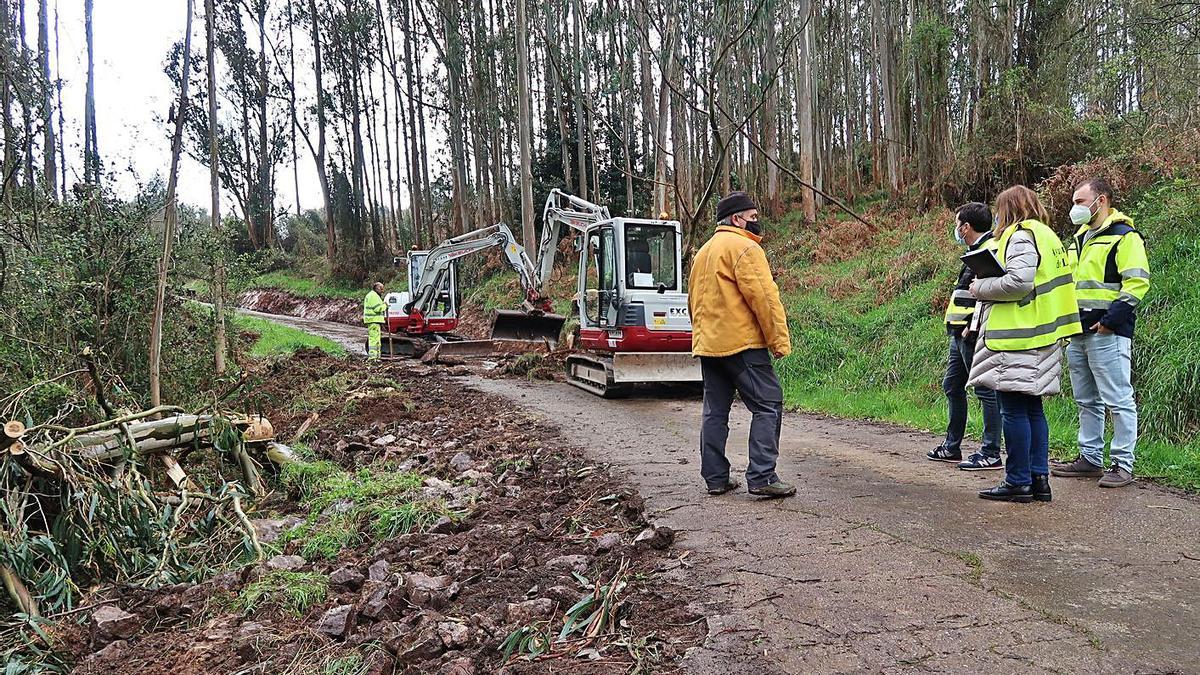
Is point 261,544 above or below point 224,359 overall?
below

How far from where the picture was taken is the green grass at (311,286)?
112ft

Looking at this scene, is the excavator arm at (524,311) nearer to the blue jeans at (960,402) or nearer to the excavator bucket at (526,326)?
the excavator bucket at (526,326)

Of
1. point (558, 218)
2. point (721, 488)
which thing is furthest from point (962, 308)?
point (558, 218)

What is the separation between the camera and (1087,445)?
4.85 m

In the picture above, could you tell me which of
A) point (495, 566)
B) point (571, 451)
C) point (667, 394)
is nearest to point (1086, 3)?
point (667, 394)

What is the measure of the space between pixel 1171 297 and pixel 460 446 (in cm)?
744

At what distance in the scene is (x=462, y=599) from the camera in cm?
361

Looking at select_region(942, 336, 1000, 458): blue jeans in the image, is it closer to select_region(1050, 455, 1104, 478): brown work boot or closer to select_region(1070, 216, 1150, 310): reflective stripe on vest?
select_region(1050, 455, 1104, 478): brown work boot

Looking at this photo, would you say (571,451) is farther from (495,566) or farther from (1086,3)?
(1086,3)

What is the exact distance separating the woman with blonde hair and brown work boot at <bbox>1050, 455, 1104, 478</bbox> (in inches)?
30.5

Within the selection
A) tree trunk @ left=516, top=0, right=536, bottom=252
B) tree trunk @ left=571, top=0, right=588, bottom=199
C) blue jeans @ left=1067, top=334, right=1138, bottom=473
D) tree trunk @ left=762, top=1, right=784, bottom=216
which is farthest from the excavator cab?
tree trunk @ left=571, top=0, right=588, bottom=199

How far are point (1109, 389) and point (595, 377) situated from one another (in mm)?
7203

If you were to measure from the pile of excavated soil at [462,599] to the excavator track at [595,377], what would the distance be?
155 inches

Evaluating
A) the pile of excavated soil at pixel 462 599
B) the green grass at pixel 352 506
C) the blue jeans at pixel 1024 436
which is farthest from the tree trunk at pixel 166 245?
the blue jeans at pixel 1024 436
